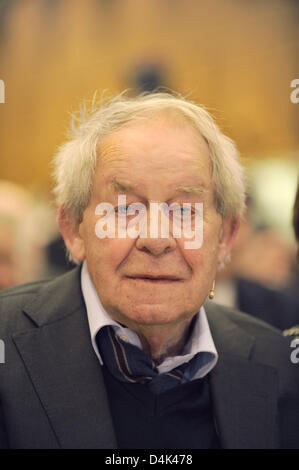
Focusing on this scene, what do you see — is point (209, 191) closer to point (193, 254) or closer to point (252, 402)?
point (193, 254)

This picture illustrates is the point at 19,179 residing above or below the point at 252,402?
above

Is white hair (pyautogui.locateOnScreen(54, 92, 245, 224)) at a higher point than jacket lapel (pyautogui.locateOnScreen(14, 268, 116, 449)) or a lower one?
higher

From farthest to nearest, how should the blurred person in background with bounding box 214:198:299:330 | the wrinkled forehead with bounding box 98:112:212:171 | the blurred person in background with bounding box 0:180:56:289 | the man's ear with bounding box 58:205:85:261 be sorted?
the blurred person in background with bounding box 214:198:299:330, the blurred person in background with bounding box 0:180:56:289, the man's ear with bounding box 58:205:85:261, the wrinkled forehead with bounding box 98:112:212:171

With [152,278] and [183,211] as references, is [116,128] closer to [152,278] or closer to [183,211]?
[183,211]

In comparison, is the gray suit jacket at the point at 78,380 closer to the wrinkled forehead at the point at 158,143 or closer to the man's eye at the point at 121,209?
the man's eye at the point at 121,209

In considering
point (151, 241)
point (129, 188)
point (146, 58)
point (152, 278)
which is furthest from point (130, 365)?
point (146, 58)

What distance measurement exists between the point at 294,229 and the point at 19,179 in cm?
583

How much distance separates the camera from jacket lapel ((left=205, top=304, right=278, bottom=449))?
1588 millimetres

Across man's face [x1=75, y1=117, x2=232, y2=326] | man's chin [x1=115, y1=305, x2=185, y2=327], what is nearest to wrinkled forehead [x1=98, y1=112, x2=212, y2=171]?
man's face [x1=75, y1=117, x2=232, y2=326]

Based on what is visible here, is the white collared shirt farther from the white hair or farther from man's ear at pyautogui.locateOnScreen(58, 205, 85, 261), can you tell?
the white hair

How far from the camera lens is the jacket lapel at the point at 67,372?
142cm

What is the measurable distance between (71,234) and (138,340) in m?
0.40
